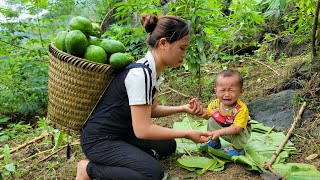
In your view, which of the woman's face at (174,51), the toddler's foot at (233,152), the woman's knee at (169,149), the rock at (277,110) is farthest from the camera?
the rock at (277,110)

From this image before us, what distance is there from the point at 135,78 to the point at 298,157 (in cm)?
144

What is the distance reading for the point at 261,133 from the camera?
2889 millimetres

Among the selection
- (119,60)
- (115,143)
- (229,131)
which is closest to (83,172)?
(115,143)

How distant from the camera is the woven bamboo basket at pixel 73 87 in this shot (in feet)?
6.47

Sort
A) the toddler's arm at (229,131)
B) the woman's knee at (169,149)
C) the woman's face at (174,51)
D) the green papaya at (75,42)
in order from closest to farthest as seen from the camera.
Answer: the green papaya at (75,42) < the woman's face at (174,51) < the toddler's arm at (229,131) < the woman's knee at (169,149)

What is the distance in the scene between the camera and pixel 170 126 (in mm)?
3330

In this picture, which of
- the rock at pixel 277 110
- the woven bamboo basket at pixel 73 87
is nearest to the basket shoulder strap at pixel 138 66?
the woven bamboo basket at pixel 73 87

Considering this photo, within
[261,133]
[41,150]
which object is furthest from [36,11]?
[261,133]

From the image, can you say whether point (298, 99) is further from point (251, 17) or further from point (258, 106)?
point (251, 17)

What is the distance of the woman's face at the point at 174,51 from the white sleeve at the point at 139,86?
195 mm

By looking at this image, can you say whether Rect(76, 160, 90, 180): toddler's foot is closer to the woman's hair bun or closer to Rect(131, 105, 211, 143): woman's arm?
Rect(131, 105, 211, 143): woman's arm

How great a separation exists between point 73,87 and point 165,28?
68 centimetres

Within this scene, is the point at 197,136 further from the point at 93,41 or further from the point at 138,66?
the point at 93,41

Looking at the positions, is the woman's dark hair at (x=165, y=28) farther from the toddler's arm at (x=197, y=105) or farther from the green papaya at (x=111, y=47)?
the toddler's arm at (x=197, y=105)
